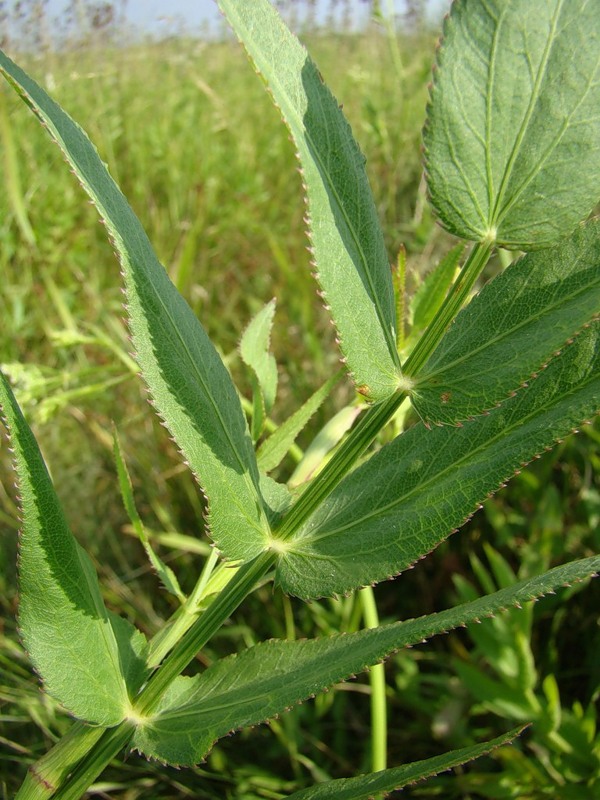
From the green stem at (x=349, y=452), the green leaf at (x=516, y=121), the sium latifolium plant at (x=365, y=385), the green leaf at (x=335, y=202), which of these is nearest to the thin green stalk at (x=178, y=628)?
the sium latifolium plant at (x=365, y=385)

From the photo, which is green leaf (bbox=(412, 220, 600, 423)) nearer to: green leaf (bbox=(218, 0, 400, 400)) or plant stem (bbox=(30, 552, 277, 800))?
green leaf (bbox=(218, 0, 400, 400))

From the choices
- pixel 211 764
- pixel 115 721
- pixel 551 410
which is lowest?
pixel 211 764

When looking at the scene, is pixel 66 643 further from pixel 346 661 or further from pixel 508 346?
pixel 508 346

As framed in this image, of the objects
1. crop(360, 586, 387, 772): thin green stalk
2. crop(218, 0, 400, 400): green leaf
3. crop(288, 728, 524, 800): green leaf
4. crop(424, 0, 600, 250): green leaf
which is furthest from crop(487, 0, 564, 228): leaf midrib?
crop(360, 586, 387, 772): thin green stalk

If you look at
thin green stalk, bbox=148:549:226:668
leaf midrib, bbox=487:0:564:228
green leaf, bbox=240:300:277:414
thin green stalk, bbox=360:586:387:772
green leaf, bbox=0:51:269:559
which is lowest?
thin green stalk, bbox=360:586:387:772

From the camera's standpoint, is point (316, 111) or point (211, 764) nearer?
point (316, 111)

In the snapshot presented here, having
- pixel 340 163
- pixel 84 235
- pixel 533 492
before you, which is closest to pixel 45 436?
pixel 84 235

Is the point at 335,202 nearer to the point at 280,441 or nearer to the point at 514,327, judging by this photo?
the point at 514,327

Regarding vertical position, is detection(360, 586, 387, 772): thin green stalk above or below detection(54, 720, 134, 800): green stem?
below
